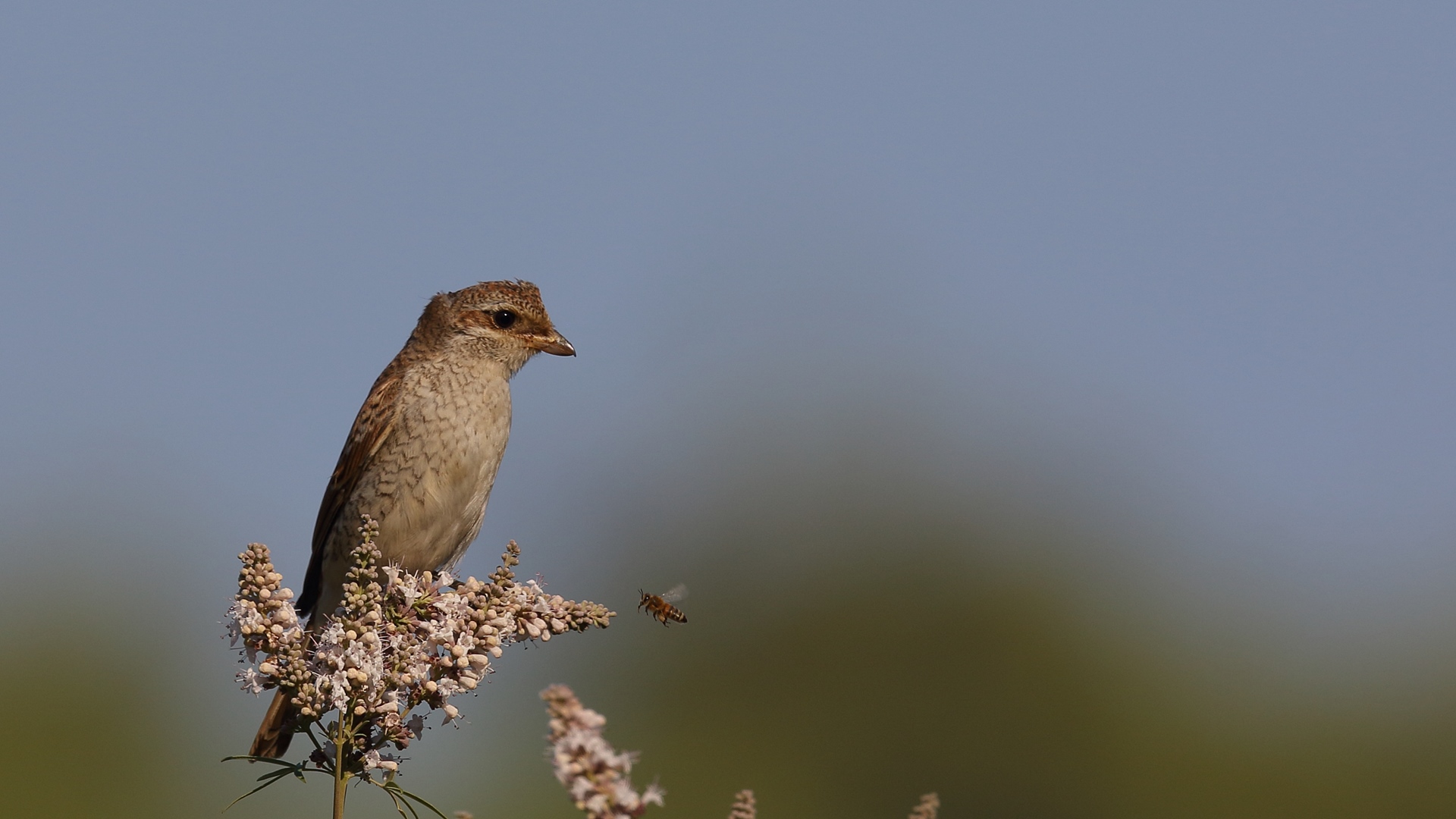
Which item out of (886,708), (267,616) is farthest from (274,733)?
(886,708)

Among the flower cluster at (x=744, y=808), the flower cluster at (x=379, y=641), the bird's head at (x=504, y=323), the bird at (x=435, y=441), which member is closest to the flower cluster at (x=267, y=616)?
the flower cluster at (x=379, y=641)

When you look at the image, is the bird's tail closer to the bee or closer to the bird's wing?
the bird's wing

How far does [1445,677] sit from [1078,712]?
31.1ft

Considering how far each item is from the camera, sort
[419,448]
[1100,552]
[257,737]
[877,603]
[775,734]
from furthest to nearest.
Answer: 1. [1100,552]
2. [877,603]
3. [775,734]
4. [419,448]
5. [257,737]

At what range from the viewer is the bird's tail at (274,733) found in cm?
589

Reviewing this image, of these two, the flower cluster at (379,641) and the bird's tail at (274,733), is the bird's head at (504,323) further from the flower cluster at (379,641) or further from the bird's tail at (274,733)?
the flower cluster at (379,641)

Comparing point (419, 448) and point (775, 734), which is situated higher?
point (775, 734)

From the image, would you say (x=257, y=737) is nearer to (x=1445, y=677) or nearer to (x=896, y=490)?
(x=1445, y=677)

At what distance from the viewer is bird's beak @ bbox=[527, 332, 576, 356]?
23.6 feet

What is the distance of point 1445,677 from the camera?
118 ft

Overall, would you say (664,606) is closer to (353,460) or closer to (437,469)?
(437,469)

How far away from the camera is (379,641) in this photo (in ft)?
13.3

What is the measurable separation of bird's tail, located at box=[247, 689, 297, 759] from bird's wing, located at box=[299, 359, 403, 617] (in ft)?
3.49

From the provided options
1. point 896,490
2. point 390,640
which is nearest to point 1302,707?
point 896,490
